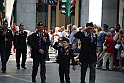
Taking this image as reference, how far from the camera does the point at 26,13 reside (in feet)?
91.7

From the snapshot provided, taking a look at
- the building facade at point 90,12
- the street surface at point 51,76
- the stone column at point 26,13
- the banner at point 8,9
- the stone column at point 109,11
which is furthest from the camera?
the banner at point 8,9

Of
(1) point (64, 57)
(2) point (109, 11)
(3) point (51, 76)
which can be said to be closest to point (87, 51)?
(1) point (64, 57)

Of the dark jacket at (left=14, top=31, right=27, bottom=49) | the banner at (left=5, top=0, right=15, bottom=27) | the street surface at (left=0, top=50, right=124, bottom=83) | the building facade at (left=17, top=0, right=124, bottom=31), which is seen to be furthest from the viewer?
the banner at (left=5, top=0, right=15, bottom=27)

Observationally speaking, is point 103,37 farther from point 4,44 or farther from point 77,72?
point 4,44

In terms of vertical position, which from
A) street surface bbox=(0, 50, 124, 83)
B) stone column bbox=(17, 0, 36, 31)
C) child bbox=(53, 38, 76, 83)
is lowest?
street surface bbox=(0, 50, 124, 83)

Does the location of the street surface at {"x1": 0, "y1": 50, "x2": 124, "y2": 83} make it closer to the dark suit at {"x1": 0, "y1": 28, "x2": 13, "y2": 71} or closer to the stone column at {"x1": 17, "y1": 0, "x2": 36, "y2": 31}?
the dark suit at {"x1": 0, "y1": 28, "x2": 13, "y2": 71}

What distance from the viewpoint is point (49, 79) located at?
15.4 metres

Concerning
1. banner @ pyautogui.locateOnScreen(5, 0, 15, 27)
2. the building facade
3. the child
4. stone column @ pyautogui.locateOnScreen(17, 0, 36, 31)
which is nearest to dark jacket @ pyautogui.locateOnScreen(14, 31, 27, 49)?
the building facade

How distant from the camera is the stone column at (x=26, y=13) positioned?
27688mm

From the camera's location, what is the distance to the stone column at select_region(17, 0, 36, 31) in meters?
27.7

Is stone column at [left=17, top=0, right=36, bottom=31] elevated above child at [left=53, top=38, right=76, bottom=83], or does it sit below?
above

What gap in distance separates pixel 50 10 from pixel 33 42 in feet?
112

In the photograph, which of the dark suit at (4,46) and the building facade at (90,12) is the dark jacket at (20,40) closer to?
the dark suit at (4,46)

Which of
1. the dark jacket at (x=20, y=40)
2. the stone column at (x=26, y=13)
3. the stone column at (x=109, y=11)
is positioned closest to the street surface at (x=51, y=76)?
the dark jacket at (x=20, y=40)
